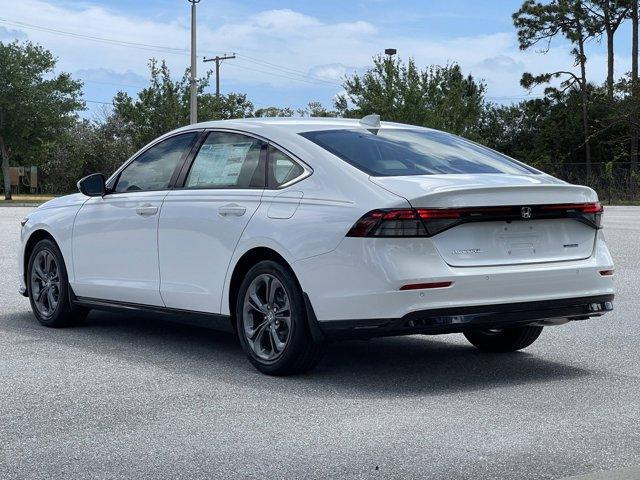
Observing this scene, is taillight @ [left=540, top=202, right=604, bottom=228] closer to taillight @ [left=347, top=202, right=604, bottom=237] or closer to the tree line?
taillight @ [left=347, top=202, right=604, bottom=237]

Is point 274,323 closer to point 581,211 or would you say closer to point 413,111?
point 581,211

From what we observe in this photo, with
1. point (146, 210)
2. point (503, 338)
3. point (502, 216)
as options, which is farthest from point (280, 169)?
point (503, 338)

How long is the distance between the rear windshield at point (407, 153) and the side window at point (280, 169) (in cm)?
22

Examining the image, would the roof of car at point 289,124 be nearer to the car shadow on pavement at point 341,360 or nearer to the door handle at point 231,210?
the door handle at point 231,210

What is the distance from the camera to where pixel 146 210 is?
7.98 metres

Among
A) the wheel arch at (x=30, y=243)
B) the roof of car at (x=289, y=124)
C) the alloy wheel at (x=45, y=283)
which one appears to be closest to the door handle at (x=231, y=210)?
the roof of car at (x=289, y=124)

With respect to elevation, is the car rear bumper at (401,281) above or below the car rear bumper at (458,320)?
above

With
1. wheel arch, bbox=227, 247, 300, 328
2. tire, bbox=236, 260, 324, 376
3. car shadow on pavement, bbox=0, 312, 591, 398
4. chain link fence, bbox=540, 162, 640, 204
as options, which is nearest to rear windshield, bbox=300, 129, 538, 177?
wheel arch, bbox=227, 247, 300, 328

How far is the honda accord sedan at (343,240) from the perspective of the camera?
6273 mm

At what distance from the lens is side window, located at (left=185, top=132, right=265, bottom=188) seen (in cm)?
733

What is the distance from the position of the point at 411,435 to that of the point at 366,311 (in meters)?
1.10

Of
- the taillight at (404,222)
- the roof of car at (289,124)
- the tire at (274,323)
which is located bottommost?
the tire at (274,323)

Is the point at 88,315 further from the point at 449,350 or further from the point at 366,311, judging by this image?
the point at 366,311

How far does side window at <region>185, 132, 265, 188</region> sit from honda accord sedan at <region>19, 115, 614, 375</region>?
0.04 feet
